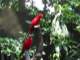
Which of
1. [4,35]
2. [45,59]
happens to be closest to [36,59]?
[45,59]

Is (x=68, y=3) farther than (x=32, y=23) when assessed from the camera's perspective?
Yes

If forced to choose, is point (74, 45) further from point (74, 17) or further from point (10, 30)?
point (10, 30)

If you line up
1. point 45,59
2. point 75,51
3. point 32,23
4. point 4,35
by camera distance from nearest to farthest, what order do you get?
1. point 32,23
2. point 75,51
3. point 45,59
4. point 4,35

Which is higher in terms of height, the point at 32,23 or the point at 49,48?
the point at 32,23

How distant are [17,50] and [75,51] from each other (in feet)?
3.57

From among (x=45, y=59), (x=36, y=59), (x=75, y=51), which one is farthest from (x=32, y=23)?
(x=45, y=59)

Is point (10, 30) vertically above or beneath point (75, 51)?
above

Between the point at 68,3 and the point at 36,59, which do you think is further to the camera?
the point at 68,3

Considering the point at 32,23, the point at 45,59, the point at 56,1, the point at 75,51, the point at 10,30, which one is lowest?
the point at 45,59

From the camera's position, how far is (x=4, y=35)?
506 cm

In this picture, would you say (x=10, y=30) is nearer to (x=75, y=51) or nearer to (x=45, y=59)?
(x=45, y=59)

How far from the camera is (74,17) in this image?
439cm

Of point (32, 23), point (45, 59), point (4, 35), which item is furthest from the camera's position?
point (4, 35)

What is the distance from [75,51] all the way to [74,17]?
1.79 ft
